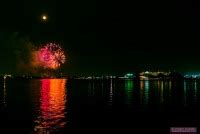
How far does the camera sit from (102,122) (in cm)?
5806

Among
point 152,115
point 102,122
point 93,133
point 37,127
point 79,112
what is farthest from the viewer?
point 79,112

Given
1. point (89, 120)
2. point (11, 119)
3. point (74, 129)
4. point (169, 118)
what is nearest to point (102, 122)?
point (89, 120)

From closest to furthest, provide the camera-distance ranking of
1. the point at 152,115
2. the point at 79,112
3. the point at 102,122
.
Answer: the point at 102,122 → the point at 152,115 → the point at 79,112

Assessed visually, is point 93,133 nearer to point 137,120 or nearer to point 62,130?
point 62,130

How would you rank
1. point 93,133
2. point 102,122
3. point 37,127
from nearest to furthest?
1. point 93,133
2. point 37,127
3. point 102,122

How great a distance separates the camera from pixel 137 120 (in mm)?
59719

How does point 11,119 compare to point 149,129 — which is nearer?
point 149,129

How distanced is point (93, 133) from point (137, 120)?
508 inches

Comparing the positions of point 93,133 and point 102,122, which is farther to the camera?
point 102,122

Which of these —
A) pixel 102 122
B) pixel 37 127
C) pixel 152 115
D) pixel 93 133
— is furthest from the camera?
pixel 152 115

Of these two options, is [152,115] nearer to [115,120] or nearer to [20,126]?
[115,120]

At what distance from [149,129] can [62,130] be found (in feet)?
40.0

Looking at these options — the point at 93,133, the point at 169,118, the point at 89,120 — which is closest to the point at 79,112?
the point at 89,120

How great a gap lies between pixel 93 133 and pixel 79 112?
22746mm
